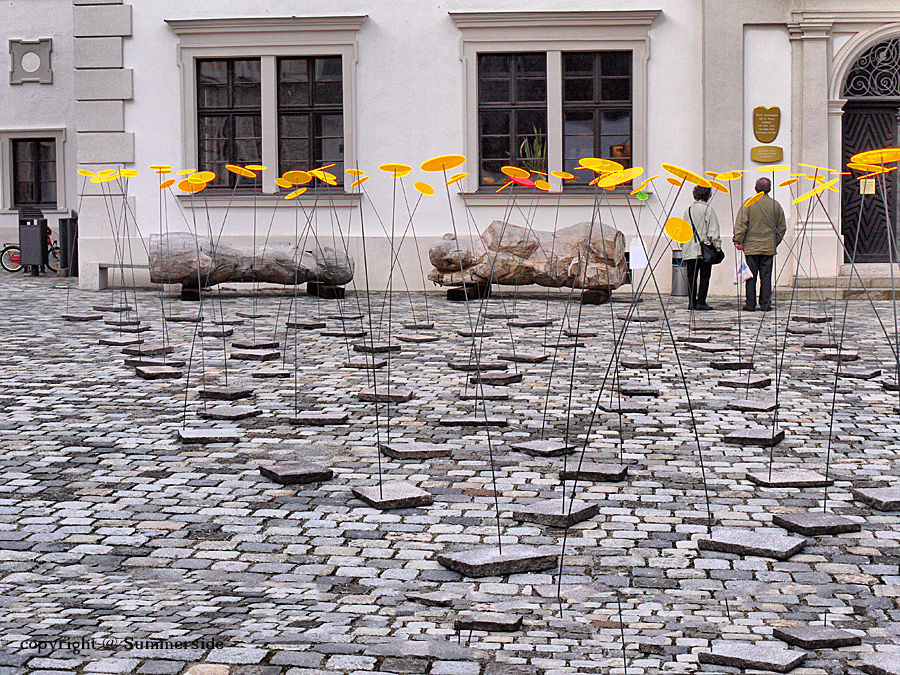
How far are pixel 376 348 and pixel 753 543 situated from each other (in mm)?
6129

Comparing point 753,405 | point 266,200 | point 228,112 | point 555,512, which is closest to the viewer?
point 555,512

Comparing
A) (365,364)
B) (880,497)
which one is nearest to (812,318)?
(365,364)

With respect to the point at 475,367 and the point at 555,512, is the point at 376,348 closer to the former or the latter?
the point at 475,367

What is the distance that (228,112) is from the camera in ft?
57.4

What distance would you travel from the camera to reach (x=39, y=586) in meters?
4.13

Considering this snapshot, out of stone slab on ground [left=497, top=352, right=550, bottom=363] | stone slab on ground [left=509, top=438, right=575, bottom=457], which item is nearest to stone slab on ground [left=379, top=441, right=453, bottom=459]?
stone slab on ground [left=509, top=438, right=575, bottom=457]

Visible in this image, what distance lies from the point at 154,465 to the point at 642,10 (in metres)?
12.6

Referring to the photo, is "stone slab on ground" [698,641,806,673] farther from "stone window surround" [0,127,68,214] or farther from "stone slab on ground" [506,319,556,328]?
"stone window surround" [0,127,68,214]

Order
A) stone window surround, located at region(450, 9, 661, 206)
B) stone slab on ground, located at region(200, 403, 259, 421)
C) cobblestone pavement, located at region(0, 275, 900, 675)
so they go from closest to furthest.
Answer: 1. cobblestone pavement, located at region(0, 275, 900, 675)
2. stone slab on ground, located at region(200, 403, 259, 421)
3. stone window surround, located at region(450, 9, 661, 206)

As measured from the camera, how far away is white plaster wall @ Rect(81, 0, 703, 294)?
16.8 meters

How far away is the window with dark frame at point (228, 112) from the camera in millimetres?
17453

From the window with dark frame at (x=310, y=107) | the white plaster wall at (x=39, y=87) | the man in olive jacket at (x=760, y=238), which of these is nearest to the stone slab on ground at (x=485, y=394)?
the man in olive jacket at (x=760, y=238)

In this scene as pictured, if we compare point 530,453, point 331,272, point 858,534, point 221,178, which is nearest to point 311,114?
point 221,178

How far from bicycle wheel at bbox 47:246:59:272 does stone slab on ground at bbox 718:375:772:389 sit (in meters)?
17.7
